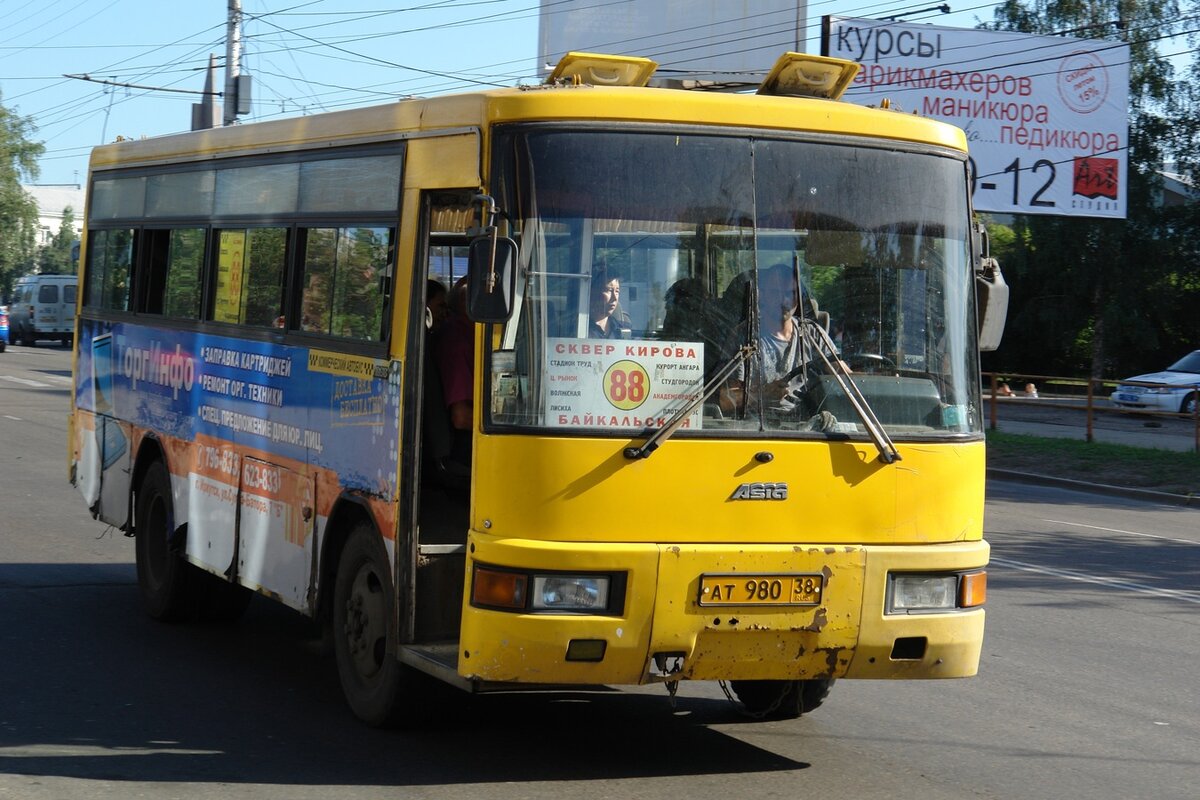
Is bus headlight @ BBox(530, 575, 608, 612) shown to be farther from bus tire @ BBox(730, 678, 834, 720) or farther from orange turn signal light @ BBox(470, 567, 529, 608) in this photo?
bus tire @ BBox(730, 678, 834, 720)

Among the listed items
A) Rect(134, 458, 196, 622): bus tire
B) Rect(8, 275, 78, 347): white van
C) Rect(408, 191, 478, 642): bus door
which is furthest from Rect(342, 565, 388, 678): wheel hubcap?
Rect(8, 275, 78, 347): white van

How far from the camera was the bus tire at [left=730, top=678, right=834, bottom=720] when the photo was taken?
726 centimetres

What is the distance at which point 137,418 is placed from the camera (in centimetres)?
→ 1010

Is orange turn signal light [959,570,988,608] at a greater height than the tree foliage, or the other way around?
the tree foliage

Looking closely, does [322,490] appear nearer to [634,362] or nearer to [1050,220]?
[634,362]

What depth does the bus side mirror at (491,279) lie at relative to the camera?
18.9ft

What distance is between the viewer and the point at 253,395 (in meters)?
8.25

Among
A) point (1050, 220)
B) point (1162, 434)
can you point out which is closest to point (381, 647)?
point (1162, 434)

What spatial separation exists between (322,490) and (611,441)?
197 centimetres

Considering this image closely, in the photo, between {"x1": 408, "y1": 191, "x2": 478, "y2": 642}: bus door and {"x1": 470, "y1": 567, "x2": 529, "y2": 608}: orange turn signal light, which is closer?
{"x1": 470, "y1": 567, "x2": 529, "y2": 608}: orange turn signal light

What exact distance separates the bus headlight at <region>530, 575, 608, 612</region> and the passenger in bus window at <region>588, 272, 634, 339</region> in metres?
0.90

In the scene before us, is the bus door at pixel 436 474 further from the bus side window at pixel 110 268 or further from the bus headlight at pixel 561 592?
the bus side window at pixel 110 268

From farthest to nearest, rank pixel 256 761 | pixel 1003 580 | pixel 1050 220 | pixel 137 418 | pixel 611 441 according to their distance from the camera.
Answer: pixel 1050 220 < pixel 1003 580 < pixel 137 418 < pixel 256 761 < pixel 611 441

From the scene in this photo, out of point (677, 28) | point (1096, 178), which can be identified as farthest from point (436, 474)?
point (677, 28)
